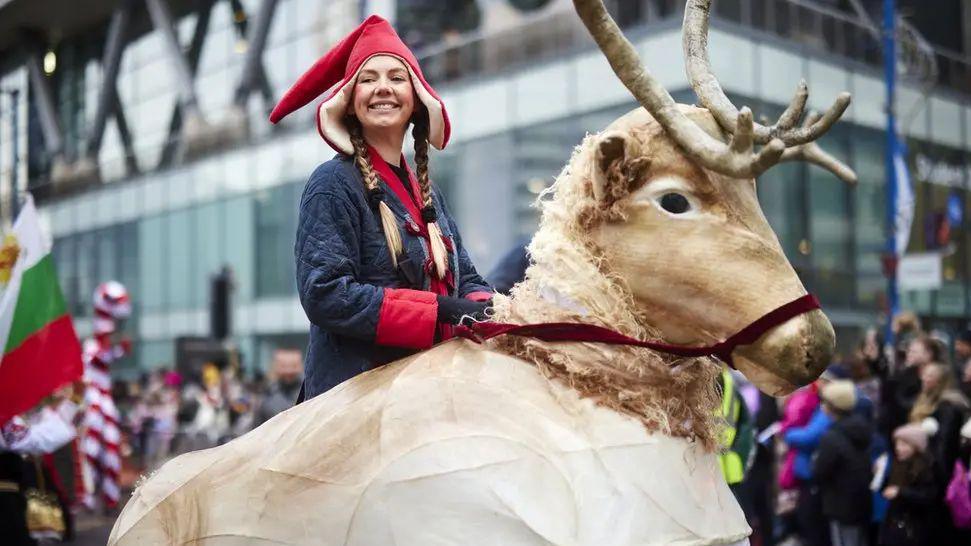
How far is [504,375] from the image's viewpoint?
2.52 meters

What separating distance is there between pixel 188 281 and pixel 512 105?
13.3 meters

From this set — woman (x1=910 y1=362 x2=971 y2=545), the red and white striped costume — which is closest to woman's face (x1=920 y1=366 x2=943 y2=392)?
woman (x1=910 y1=362 x2=971 y2=545)

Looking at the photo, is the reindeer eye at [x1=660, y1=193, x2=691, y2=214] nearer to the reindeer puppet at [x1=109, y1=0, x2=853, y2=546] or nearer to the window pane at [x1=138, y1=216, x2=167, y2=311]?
the reindeer puppet at [x1=109, y1=0, x2=853, y2=546]

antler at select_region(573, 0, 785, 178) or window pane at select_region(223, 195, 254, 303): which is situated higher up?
antler at select_region(573, 0, 785, 178)

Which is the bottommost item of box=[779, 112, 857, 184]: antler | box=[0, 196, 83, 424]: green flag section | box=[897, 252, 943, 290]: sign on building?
box=[897, 252, 943, 290]: sign on building

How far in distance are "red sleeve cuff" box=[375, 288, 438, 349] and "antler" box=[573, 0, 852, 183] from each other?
718 millimetres

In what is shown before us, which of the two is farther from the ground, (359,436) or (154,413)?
(359,436)

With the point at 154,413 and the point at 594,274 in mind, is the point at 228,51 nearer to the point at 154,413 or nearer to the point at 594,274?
the point at 154,413

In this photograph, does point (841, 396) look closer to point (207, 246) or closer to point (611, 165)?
point (611, 165)

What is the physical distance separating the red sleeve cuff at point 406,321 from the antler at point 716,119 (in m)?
0.72

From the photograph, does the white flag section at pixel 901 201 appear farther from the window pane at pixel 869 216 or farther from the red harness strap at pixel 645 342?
the red harness strap at pixel 645 342

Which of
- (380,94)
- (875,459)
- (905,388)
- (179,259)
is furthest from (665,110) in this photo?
(179,259)

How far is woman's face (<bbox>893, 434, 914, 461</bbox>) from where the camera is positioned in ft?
21.7

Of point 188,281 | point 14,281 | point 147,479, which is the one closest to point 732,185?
point 147,479
